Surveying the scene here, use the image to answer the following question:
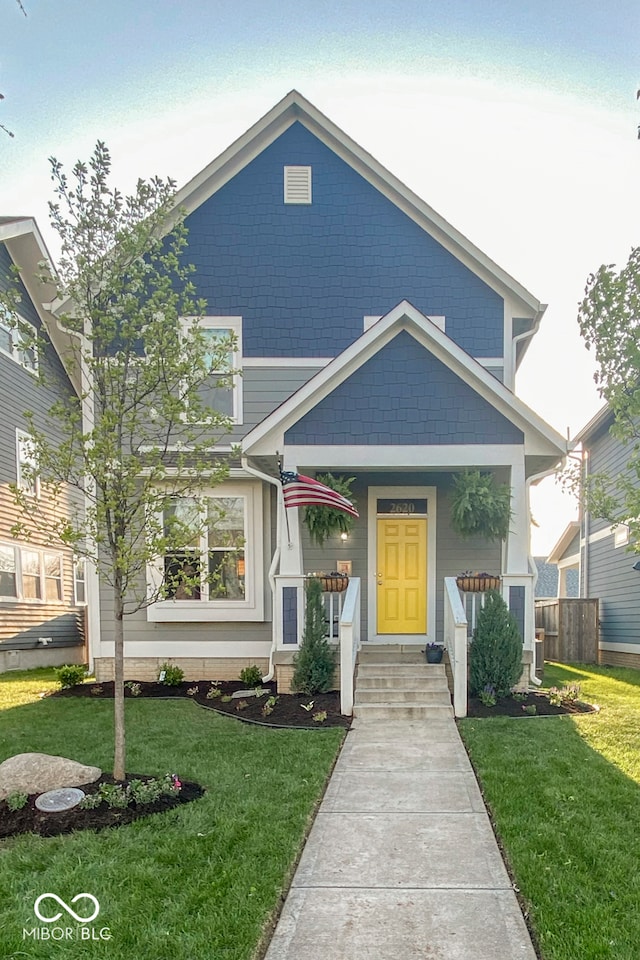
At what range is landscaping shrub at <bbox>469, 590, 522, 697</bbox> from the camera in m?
7.65

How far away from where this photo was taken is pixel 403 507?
988 cm

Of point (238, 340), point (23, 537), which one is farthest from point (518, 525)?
point (23, 537)

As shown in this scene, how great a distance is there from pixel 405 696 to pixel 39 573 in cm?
1035

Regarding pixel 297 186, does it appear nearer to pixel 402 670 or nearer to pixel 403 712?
pixel 402 670

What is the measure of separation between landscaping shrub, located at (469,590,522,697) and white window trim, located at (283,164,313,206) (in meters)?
7.10

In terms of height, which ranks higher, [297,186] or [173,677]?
[297,186]

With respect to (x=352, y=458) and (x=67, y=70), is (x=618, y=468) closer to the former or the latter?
(x=352, y=458)

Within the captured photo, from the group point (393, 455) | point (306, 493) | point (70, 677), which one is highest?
point (393, 455)

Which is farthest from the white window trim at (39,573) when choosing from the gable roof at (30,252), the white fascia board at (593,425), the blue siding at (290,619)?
the white fascia board at (593,425)

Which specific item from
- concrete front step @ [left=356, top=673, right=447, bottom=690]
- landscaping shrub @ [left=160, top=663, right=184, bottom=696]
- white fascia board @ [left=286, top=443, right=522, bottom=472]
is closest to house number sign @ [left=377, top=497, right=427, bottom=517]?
white fascia board @ [left=286, top=443, right=522, bottom=472]

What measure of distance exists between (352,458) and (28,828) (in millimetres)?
5472

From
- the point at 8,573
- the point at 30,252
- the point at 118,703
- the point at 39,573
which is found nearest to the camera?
the point at 118,703

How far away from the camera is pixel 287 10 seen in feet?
22.4

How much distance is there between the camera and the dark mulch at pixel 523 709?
716 cm
